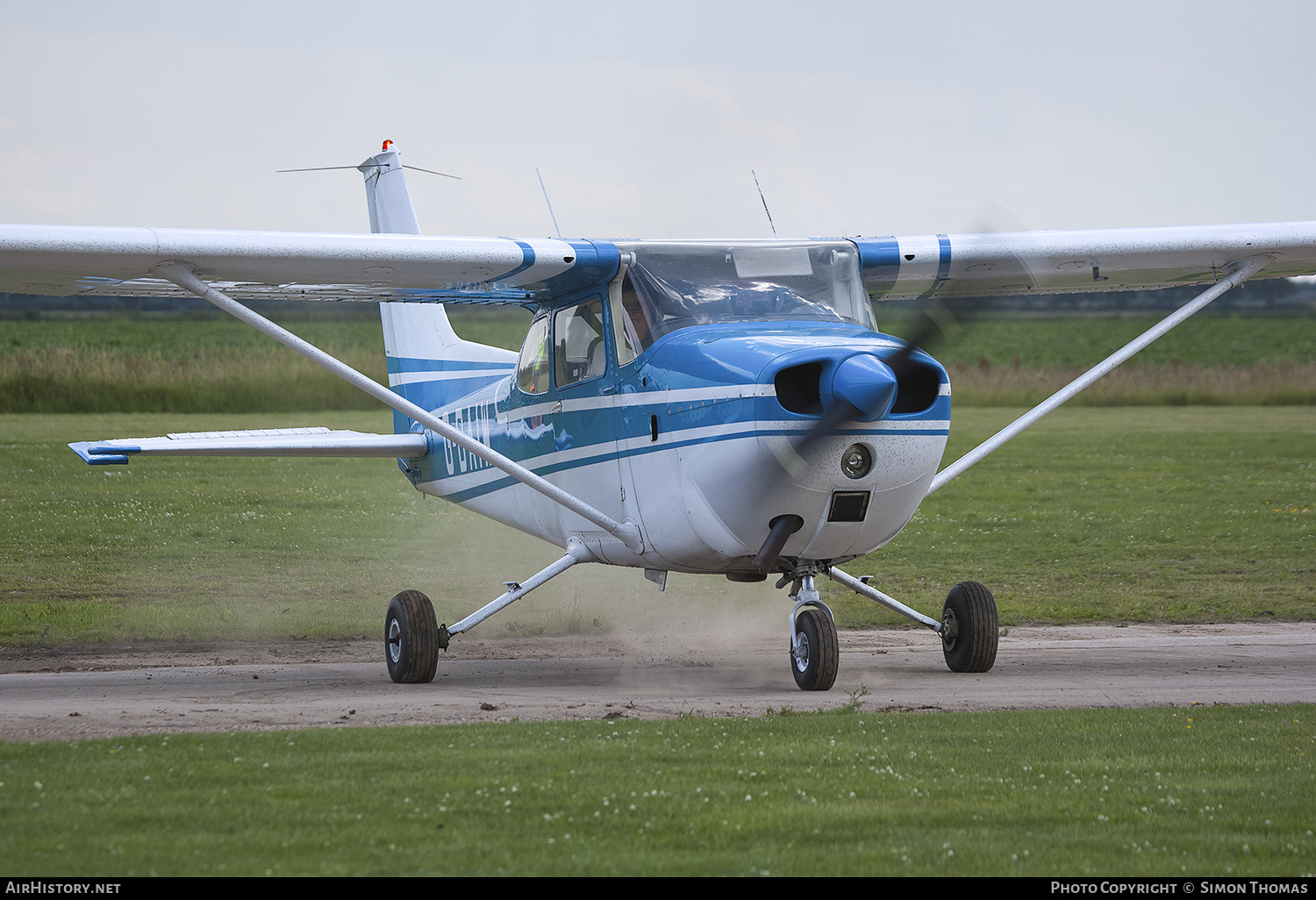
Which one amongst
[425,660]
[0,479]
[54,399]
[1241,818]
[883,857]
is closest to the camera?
[883,857]

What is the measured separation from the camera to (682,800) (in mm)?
5836

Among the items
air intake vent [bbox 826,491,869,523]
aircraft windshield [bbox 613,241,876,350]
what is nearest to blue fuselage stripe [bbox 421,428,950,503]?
air intake vent [bbox 826,491,869,523]

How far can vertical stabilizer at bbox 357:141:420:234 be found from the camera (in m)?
14.6

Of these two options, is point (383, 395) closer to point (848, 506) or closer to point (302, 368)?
point (848, 506)

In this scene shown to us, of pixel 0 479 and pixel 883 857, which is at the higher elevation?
pixel 0 479

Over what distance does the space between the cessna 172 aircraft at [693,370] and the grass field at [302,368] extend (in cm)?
100

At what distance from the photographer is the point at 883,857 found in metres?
5.09

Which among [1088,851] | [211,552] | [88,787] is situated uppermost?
[211,552]

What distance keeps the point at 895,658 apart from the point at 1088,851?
6.55 metres

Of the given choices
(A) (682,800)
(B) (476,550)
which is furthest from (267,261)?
(B) (476,550)

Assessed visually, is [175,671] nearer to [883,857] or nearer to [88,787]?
[88,787]

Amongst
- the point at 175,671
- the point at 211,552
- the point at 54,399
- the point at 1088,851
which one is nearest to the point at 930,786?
the point at 1088,851

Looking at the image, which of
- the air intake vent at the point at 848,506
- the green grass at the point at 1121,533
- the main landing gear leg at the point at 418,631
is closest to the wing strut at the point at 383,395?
the main landing gear leg at the point at 418,631

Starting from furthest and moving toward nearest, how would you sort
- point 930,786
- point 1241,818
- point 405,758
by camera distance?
1. point 405,758
2. point 930,786
3. point 1241,818
